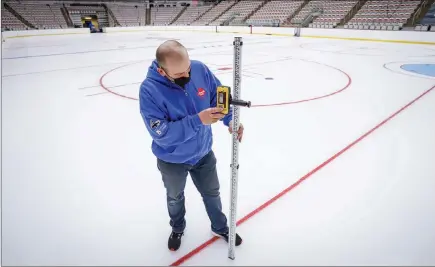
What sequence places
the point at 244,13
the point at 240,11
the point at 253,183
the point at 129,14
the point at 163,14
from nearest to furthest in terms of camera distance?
1. the point at 253,183
2. the point at 244,13
3. the point at 240,11
4. the point at 129,14
5. the point at 163,14

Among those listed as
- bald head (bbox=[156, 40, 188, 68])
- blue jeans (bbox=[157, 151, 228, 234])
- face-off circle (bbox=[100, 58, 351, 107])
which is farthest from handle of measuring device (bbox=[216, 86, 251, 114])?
face-off circle (bbox=[100, 58, 351, 107])

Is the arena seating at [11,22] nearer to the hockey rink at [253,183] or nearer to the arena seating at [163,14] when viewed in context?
the arena seating at [163,14]

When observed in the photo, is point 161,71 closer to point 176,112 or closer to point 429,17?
point 176,112

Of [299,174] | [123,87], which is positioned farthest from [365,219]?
[123,87]

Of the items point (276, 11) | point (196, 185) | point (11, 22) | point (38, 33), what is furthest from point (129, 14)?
point (196, 185)

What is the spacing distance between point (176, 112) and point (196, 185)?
20.9 inches

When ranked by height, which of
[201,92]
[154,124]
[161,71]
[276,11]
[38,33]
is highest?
[276,11]

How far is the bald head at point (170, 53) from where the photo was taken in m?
1.20

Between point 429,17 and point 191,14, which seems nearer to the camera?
point 429,17

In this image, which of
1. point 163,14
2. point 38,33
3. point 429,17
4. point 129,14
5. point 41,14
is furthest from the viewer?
point 163,14

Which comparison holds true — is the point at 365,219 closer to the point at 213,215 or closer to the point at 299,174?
the point at 299,174

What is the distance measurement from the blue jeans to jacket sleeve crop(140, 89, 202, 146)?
26 cm

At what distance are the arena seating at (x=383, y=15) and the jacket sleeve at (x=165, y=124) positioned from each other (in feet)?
51.6

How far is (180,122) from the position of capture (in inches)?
49.6
